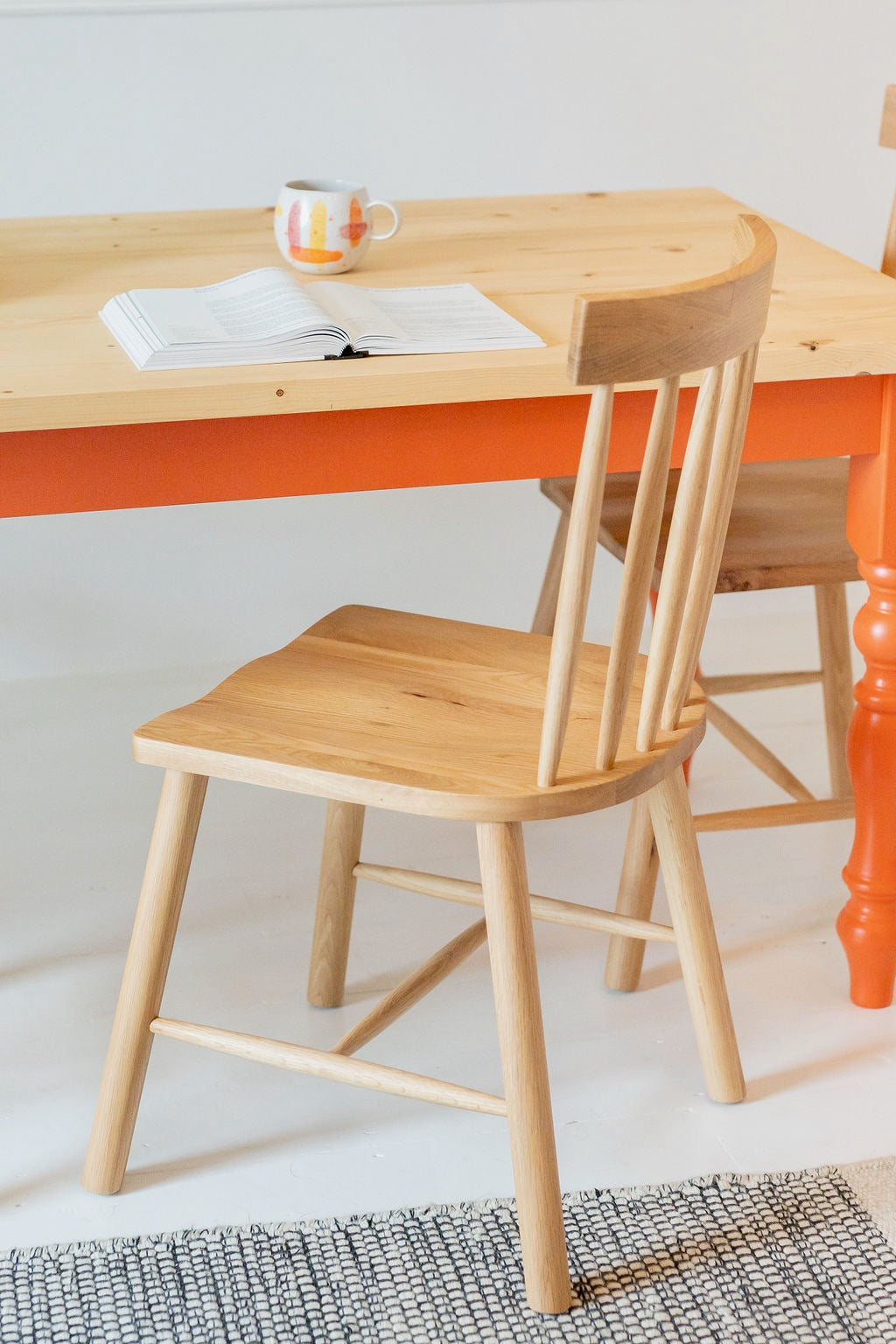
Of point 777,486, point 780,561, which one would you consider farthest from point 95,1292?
point 777,486

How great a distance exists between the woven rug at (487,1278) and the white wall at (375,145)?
145 cm

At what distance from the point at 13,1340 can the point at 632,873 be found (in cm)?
78

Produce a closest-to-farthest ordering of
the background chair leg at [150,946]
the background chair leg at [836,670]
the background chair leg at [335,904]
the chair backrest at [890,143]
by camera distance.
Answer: the background chair leg at [150,946]
the background chair leg at [335,904]
the chair backrest at [890,143]
the background chair leg at [836,670]

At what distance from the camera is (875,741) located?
1.63m

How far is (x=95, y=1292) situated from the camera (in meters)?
1.30

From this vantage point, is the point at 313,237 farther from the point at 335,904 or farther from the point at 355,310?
the point at 335,904

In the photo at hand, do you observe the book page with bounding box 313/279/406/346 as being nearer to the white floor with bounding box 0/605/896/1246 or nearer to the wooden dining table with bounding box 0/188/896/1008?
the wooden dining table with bounding box 0/188/896/1008

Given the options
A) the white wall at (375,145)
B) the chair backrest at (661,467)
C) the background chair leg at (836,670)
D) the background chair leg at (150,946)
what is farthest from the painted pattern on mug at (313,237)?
the white wall at (375,145)

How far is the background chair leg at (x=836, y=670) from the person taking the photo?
6.49 feet

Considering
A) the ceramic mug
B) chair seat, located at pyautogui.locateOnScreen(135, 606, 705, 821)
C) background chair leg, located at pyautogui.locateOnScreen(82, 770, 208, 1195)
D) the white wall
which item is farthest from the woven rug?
the white wall

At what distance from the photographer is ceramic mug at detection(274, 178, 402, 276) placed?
5.30 feet

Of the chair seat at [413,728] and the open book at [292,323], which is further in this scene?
the open book at [292,323]

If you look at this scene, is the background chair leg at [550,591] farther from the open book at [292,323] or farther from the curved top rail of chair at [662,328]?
the curved top rail of chair at [662,328]

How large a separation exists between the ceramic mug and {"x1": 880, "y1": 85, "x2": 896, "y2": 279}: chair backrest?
2.02 feet
